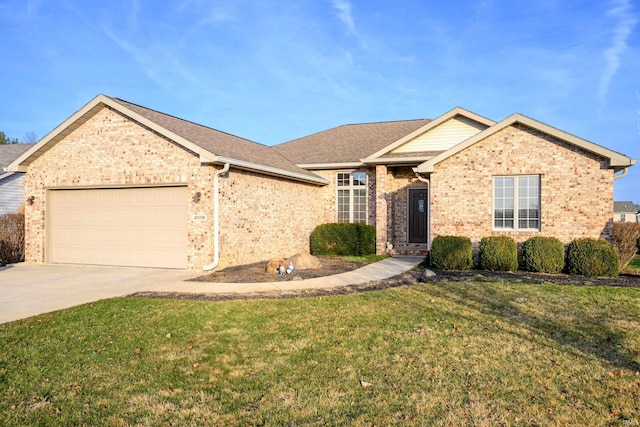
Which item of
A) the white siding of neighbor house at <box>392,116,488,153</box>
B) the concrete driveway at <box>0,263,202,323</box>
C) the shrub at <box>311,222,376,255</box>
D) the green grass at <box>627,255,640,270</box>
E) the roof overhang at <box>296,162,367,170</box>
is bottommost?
the concrete driveway at <box>0,263,202,323</box>

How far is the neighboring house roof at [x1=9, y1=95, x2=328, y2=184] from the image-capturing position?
39.7 feet

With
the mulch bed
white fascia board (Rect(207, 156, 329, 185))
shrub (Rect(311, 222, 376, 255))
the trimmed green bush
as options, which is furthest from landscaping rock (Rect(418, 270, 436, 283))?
white fascia board (Rect(207, 156, 329, 185))

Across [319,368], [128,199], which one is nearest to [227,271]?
[128,199]

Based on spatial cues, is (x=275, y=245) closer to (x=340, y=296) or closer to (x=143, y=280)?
(x=143, y=280)

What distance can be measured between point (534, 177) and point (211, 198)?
9.85 meters

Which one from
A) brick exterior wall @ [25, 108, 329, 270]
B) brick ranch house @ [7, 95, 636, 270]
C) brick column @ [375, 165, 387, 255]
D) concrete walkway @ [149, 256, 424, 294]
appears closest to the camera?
concrete walkway @ [149, 256, 424, 294]

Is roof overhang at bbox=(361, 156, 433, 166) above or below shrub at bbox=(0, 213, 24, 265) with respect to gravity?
above

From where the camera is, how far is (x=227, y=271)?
39.2 feet

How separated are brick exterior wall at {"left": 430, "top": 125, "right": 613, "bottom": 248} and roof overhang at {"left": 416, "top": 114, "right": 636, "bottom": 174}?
210 millimetres

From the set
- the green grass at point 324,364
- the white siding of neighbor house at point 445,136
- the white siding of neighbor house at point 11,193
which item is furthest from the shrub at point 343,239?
the white siding of neighbor house at point 11,193

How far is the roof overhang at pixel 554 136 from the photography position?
12078 millimetres

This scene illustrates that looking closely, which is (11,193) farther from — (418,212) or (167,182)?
(418,212)

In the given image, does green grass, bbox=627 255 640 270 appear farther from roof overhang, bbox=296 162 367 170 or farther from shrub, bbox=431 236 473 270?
roof overhang, bbox=296 162 367 170

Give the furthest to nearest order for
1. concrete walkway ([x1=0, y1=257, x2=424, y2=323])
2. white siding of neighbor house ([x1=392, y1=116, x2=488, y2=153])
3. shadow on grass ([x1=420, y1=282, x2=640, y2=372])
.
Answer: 1. white siding of neighbor house ([x1=392, y1=116, x2=488, y2=153])
2. concrete walkway ([x1=0, y1=257, x2=424, y2=323])
3. shadow on grass ([x1=420, y1=282, x2=640, y2=372])
